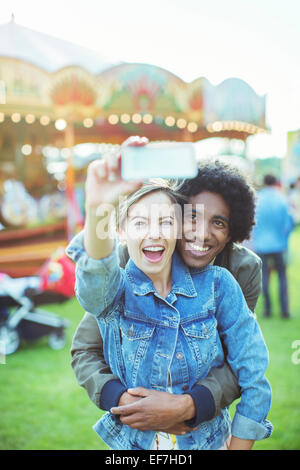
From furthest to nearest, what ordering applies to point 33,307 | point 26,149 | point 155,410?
point 26,149
point 33,307
point 155,410

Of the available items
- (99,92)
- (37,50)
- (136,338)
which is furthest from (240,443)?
(37,50)

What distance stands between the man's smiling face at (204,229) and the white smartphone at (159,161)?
412mm

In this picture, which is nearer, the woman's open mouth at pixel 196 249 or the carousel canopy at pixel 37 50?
the woman's open mouth at pixel 196 249

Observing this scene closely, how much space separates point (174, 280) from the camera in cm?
125

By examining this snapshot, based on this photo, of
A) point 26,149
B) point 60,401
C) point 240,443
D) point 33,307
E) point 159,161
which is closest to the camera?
point 159,161

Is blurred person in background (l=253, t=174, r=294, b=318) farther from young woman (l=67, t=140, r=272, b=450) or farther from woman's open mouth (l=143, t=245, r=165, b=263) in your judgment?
woman's open mouth (l=143, t=245, r=165, b=263)

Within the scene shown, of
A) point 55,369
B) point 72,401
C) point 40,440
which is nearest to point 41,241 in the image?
point 55,369

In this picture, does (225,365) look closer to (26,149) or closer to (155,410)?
(155,410)

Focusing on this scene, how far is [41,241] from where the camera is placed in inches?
288

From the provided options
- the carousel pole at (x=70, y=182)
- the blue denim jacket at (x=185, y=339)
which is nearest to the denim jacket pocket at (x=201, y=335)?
the blue denim jacket at (x=185, y=339)

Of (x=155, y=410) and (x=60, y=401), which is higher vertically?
(x=155, y=410)

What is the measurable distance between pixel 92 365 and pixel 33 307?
3117 mm

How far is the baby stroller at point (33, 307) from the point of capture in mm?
4181

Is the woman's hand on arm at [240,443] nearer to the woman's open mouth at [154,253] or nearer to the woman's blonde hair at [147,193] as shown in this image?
the woman's open mouth at [154,253]
